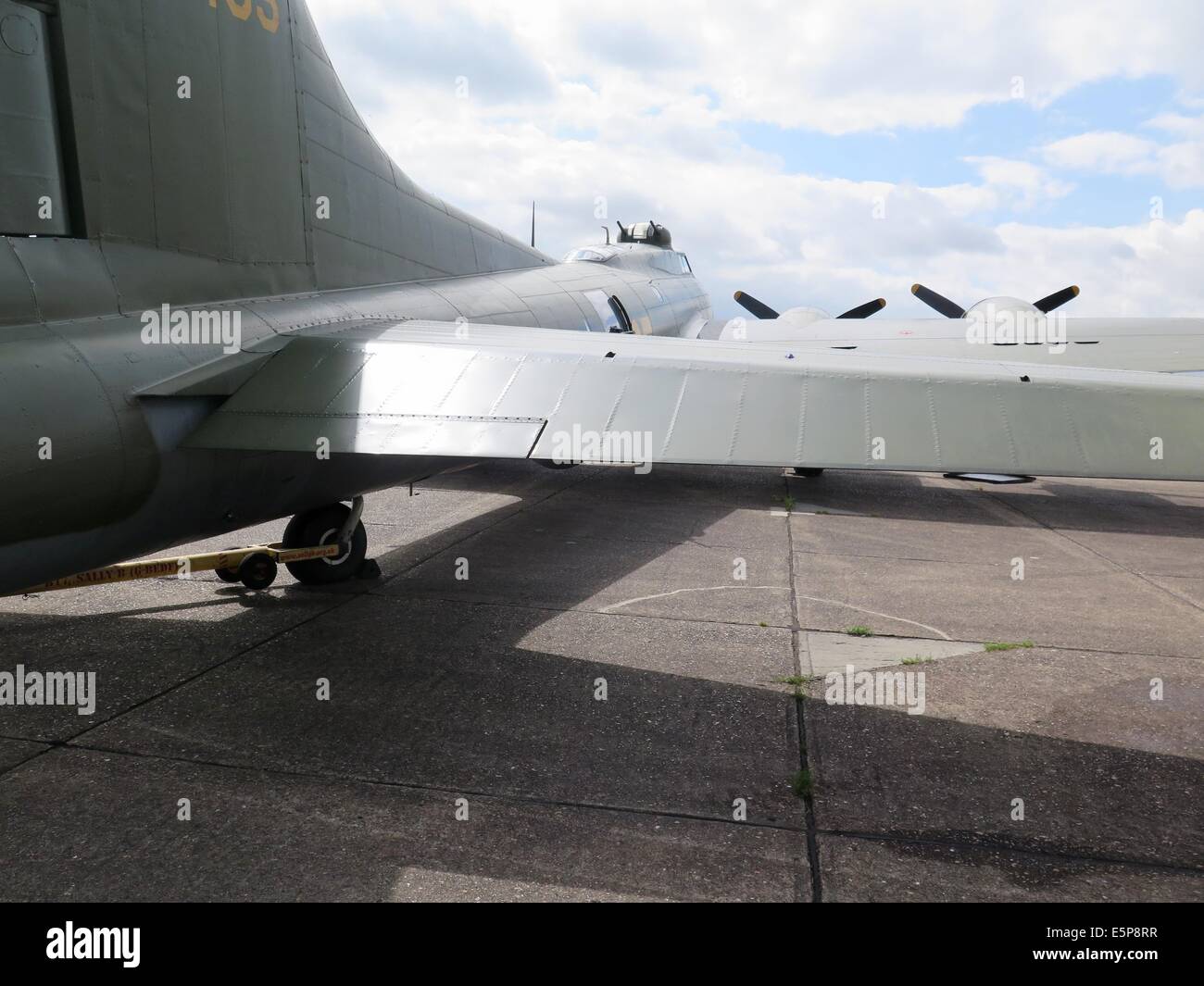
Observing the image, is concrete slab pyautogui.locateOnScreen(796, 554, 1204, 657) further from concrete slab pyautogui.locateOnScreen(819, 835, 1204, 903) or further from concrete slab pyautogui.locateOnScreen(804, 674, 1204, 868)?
concrete slab pyautogui.locateOnScreen(819, 835, 1204, 903)

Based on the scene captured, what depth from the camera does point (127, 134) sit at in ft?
19.7

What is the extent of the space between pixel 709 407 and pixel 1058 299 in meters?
20.9

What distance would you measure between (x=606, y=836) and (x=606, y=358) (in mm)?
2889

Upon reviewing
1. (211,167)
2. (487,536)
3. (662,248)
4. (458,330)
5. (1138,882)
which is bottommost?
(1138,882)

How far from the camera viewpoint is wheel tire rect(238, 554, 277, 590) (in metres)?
8.92

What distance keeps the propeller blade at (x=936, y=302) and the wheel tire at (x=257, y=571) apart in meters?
20.4

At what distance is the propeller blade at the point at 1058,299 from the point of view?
74.9 feet

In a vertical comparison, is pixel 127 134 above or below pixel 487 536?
above

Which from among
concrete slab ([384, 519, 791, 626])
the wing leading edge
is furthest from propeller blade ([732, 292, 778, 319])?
the wing leading edge

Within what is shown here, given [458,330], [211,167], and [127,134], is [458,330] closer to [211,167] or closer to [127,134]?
[211,167]

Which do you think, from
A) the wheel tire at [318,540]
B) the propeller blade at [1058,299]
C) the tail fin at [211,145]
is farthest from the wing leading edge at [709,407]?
the propeller blade at [1058,299]
